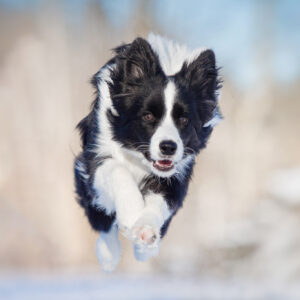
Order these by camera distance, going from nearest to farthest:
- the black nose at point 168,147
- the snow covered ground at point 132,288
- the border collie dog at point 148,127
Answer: the black nose at point 168,147 < the border collie dog at point 148,127 < the snow covered ground at point 132,288

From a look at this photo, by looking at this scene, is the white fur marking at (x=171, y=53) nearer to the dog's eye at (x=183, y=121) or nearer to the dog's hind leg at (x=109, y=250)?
the dog's eye at (x=183, y=121)

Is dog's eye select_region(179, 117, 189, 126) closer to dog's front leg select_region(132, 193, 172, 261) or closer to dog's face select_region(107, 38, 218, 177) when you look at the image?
dog's face select_region(107, 38, 218, 177)

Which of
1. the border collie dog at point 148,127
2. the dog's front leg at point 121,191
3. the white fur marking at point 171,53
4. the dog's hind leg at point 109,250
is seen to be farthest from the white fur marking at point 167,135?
the dog's hind leg at point 109,250

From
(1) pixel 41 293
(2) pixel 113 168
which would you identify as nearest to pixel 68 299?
(1) pixel 41 293

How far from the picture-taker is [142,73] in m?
4.38

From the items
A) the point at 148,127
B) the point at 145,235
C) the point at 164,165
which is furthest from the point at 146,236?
the point at 148,127

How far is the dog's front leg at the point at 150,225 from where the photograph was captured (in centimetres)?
371

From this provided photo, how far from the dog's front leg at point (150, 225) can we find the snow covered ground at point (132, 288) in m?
8.22

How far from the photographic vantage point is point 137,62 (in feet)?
14.2

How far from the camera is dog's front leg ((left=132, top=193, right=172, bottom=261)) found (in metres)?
3.71

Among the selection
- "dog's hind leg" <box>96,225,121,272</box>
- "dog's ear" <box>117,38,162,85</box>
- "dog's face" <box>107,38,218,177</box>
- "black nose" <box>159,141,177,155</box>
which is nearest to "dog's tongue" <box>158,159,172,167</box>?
"dog's face" <box>107,38,218,177</box>

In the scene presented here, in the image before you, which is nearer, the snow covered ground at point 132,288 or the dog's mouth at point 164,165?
the dog's mouth at point 164,165

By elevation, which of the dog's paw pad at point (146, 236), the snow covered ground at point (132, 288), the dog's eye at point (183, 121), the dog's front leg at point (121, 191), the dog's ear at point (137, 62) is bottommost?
the dog's paw pad at point (146, 236)

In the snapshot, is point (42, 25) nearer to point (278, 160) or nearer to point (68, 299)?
point (278, 160)
